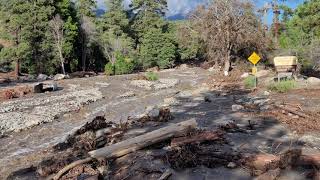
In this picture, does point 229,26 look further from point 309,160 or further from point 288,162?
point 288,162

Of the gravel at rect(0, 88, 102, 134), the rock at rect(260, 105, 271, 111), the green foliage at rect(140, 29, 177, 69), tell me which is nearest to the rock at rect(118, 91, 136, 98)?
the gravel at rect(0, 88, 102, 134)

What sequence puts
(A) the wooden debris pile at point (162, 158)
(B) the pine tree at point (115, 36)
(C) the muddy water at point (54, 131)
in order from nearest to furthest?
(A) the wooden debris pile at point (162, 158) → (C) the muddy water at point (54, 131) → (B) the pine tree at point (115, 36)

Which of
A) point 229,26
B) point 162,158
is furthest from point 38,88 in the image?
point 229,26

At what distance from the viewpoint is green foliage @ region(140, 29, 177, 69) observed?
70188 millimetres

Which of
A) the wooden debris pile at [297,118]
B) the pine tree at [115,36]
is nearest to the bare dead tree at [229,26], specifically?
→ the pine tree at [115,36]

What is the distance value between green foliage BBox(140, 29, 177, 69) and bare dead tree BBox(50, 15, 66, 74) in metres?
19.9

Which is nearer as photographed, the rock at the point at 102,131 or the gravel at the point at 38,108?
the rock at the point at 102,131

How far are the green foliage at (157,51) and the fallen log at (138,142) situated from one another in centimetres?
5937

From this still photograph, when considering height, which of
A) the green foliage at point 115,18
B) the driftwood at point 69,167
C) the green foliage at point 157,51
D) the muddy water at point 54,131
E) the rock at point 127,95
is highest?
the green foliage at point 115,18

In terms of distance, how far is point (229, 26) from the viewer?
46.7 meters

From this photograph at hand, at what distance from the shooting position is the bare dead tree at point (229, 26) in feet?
152

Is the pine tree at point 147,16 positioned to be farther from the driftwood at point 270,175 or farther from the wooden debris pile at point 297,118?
the driftwood at point 270,175

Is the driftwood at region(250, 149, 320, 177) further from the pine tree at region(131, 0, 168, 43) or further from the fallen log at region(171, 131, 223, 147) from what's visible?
the pine tree at region(131, 0, 168, 43)

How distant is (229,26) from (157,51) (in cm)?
2514
